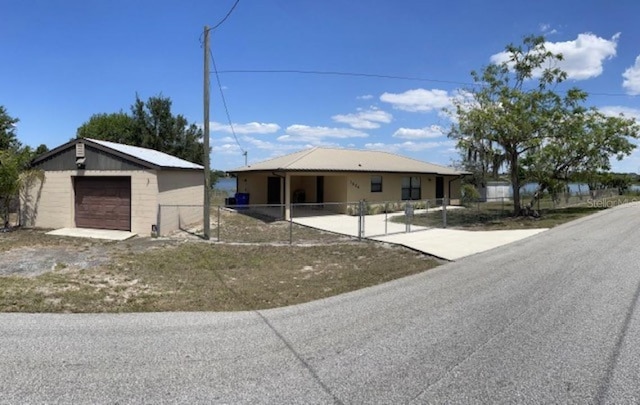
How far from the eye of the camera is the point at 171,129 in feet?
134

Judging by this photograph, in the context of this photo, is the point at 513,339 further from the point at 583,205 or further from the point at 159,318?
the point at 583,205

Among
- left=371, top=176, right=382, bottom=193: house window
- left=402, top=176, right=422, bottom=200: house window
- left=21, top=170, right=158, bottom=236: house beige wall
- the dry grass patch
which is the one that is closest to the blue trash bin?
left=371, top=176, right=382, bottom=193: house window

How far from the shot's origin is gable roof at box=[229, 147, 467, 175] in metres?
22.2

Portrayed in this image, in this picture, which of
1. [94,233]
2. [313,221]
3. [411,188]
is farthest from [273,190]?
[94,233]

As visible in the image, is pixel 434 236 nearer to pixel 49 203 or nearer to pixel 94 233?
pixel 94 233

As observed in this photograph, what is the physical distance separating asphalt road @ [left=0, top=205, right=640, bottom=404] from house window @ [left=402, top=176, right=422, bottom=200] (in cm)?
1978

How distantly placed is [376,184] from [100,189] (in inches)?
590

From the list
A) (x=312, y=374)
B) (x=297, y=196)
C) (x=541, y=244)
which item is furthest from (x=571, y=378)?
(x=297, y=196)

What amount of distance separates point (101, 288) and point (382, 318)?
518 cm

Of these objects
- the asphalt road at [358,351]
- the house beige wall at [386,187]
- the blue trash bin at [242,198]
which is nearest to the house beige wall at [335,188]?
the house beige wall at [386,187]

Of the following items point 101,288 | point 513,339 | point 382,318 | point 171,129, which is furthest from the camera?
point 171,129

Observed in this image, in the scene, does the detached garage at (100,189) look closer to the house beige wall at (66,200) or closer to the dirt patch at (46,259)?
the house beige wall at (66,200)

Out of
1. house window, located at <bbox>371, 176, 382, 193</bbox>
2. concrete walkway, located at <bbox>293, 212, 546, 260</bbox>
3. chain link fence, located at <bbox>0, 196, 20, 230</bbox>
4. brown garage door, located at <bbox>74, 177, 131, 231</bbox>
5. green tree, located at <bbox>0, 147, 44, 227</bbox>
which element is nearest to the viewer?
concrete walkway, located at <bbox>293, 212, 546, 260</bbox>

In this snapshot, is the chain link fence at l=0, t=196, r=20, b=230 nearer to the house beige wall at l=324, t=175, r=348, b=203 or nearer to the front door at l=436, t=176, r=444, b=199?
the house beige wall at l=324, t=175, r=348, b=203
